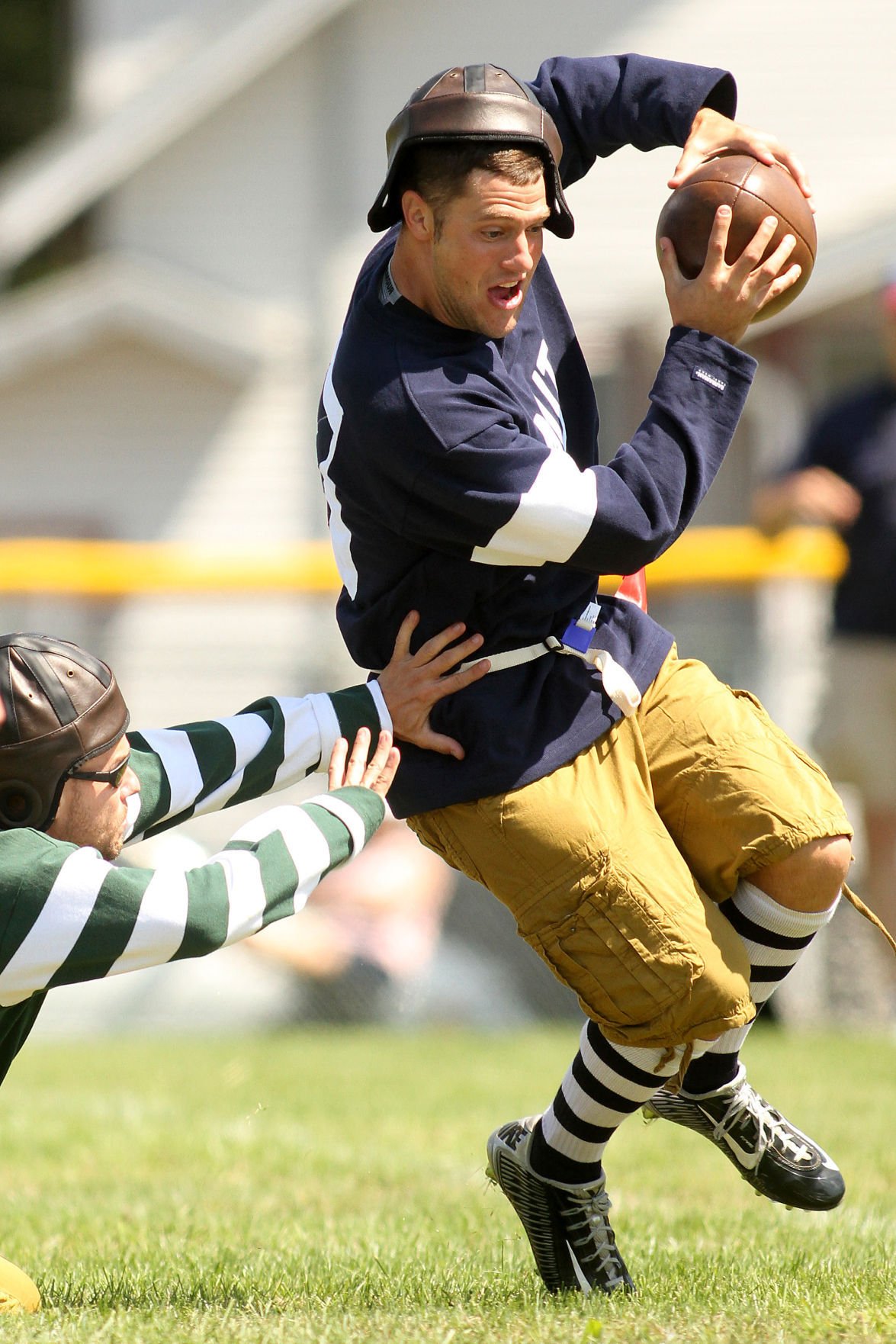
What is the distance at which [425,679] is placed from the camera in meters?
3.40

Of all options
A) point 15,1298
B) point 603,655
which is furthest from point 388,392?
point 15,1298

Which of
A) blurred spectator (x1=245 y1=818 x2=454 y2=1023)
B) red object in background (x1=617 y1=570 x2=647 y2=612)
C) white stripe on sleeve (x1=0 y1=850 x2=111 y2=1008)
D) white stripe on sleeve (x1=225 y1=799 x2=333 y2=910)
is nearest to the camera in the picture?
white stripe on sleeve (x1=0 y1=850 x2=111 y2=1008)

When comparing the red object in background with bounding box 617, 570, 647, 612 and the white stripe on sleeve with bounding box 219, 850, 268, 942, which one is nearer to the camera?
the white stripe on sleeve with bounding box 219, 850, 268, 942

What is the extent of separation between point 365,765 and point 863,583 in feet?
14.8

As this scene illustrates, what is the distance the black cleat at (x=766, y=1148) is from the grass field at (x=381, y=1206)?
0.17 m

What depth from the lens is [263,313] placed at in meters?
13.5

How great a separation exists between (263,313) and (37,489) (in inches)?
90.4

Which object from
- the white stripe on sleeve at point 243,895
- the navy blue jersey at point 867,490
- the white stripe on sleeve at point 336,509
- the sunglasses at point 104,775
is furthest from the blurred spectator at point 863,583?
the white stripe on sleeve at point 243,895

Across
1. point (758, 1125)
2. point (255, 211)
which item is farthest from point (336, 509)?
point (255, 211)

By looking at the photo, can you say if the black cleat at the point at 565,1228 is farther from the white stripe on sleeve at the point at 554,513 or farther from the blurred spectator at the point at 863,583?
the blurred spectator at the point at 863,583

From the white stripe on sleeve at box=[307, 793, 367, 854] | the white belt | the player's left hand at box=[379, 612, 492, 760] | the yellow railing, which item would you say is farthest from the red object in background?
the yellow railing

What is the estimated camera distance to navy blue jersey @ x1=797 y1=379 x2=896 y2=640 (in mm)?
7316

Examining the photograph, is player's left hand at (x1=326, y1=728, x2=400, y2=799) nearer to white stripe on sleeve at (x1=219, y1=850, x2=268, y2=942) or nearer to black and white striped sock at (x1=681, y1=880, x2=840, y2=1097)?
white stripe on sleeve at (x1=219, y1=850, x2=268, y2=942)

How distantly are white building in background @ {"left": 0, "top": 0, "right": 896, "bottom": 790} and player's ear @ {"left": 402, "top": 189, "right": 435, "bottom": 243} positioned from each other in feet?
30.7
